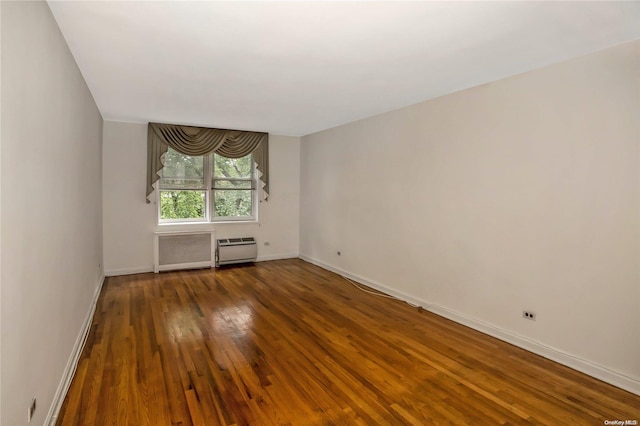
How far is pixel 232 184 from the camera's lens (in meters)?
6.34

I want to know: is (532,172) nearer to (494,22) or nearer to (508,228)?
(508,228)

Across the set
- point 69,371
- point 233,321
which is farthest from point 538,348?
point 69,371

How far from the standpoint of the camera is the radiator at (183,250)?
5.59 meters

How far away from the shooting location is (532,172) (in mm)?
2971

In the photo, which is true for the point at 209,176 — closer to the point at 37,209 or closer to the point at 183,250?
the point at 183,250

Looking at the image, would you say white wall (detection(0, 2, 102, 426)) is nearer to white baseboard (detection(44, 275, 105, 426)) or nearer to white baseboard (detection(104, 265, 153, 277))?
white baseboard (detection(44, 275, 105, 426))

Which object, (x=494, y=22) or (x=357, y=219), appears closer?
(x=494, y=22)

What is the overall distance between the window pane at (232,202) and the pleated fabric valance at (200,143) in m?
0.56

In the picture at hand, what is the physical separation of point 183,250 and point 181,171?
1.39m

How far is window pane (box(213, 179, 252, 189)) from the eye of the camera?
20.3 feet

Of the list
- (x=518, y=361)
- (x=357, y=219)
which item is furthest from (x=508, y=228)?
(x=357, y=219)

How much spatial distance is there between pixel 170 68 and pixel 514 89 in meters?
3.15

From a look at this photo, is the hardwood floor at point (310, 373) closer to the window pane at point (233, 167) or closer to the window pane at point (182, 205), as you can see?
the window pane at point (182, 205)

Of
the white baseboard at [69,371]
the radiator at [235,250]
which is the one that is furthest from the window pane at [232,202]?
the white baseboard at [69,371]
